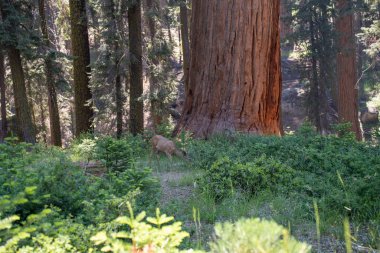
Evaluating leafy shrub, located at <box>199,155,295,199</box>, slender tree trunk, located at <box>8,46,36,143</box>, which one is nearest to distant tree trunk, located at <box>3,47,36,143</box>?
slender tree trunk, located at <box>8,46,36,143</box>

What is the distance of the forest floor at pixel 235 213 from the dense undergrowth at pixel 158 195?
45 millimetres

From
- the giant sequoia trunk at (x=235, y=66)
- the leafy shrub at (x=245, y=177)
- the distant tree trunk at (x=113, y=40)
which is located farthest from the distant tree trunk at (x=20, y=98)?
the leafy shrub at (x=245, y=177)

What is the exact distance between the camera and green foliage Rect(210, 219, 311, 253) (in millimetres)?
1743

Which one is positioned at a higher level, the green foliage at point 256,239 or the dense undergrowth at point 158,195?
the green foliage at point 256,239

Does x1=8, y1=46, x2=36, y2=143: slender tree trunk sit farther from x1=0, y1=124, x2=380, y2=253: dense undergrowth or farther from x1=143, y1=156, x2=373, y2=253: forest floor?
x1=143, y1=156, x2=373, y2=253: forest floor

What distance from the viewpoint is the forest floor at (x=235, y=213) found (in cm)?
446

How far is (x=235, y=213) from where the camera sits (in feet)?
17.0

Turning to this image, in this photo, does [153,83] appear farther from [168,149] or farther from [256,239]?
[256,239]

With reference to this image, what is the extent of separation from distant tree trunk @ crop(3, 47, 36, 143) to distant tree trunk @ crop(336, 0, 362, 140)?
1210cm

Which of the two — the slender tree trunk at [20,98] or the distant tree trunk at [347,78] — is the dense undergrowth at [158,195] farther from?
the distant tree trunk at [347,78]

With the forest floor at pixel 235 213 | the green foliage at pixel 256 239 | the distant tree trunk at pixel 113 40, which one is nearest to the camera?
the green foliage at pixel 256 239

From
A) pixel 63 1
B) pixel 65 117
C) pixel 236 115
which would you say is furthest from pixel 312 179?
pixel 65 117

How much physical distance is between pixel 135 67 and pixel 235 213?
12370 mm

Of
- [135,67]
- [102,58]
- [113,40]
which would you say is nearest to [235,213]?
[135,67]
